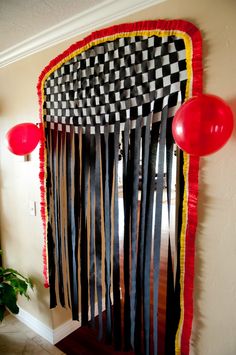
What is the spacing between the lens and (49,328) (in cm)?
201

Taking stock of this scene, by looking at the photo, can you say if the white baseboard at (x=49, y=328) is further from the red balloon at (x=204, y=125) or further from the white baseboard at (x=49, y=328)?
the red balloon at (x=204, y=125)

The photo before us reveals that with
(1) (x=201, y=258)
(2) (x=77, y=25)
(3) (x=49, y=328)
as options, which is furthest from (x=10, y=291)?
(2) (x=77, y=25)

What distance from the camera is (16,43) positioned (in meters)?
1.79

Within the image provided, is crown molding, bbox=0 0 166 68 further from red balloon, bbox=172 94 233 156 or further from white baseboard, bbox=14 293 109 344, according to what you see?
white baseboard, bbox=14 293 109 344

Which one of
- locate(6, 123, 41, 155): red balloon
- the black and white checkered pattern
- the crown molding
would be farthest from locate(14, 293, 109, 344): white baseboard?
the crown molding

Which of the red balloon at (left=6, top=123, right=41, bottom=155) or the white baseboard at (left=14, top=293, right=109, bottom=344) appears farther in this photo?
the white baseboard at (left=14, top=293, right=109, bottom=344)

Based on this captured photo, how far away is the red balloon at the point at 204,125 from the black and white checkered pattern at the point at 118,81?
0.26 metres

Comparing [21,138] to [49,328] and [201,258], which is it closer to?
[201,258]

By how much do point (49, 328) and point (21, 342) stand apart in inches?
10.4

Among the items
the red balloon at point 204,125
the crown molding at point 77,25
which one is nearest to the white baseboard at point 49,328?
the red balloon at point 204,125

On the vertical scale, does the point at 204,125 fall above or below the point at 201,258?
above

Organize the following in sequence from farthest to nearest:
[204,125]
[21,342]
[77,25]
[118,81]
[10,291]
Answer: [21,342]
[10,291]
[77,25]
[118,81]
[204,125]

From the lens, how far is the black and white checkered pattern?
3.80 ft

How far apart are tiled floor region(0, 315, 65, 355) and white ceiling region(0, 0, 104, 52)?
7.87 feet
